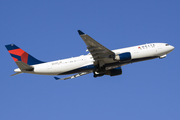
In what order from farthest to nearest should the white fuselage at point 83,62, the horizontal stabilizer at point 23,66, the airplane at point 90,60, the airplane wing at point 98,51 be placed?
the white fuselage at point 83,62, the airplane at point 90,60, the horizontal stabilizer at point 23,66, the airplane wing at point 98,51

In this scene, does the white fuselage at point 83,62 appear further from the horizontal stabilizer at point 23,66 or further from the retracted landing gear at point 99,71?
the retracted landing gear at point 99,71

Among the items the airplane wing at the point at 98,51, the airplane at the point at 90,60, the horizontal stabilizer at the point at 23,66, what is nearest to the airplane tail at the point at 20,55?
the airplane at the point at 90,60

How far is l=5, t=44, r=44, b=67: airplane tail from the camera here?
4544cm

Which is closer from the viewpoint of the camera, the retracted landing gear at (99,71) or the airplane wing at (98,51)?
the airplane wing at (98,51)

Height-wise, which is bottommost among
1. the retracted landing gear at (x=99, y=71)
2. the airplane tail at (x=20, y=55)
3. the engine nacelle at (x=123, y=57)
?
the retracted landing gear at (x=99, y=71)

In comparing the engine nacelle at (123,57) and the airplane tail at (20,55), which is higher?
the airplane tail at (20,55)

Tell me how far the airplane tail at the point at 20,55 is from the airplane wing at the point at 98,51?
10052mm

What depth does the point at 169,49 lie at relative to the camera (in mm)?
49406

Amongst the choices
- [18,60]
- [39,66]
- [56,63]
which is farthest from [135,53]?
[18,60]

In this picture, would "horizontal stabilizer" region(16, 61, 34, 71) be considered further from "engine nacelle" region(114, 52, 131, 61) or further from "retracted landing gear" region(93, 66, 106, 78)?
"engine nacelle" region(114, 52, 131, 61)

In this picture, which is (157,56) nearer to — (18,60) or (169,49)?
(169,49)

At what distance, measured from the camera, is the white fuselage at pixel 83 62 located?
148 ft

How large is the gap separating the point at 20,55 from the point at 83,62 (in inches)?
434

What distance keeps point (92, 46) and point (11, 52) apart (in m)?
14.2
